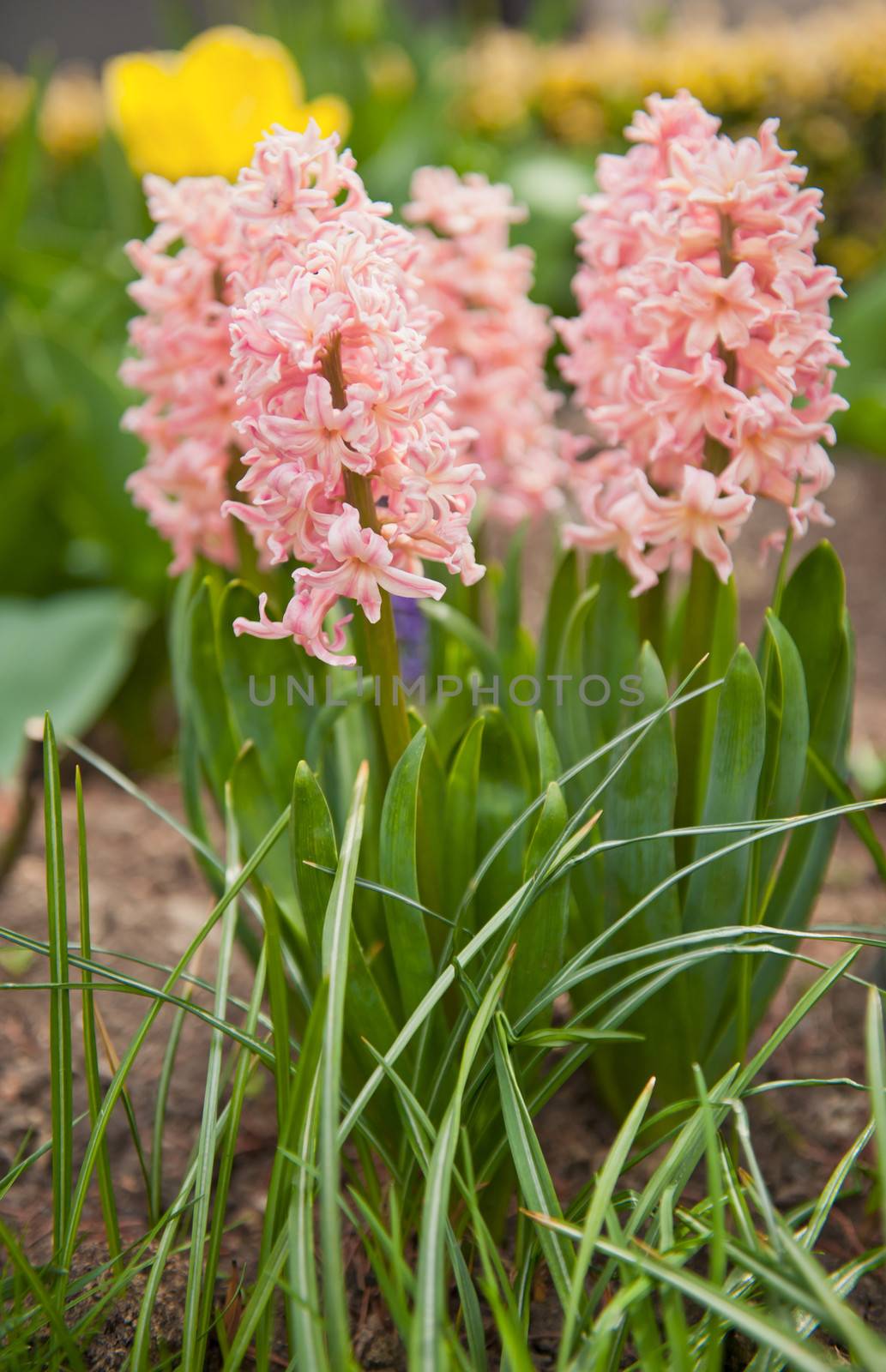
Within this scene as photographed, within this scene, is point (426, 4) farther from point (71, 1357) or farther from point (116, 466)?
point (71, 1357)

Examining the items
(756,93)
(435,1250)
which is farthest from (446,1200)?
(756,93)

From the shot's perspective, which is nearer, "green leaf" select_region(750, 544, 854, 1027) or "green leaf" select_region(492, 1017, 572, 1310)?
"green leaf" select_region(492, 1017, 572, 1310)

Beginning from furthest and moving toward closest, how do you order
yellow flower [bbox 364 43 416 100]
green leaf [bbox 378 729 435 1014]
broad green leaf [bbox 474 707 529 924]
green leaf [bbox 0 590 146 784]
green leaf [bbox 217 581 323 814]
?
yellow flower [bbox 364 43 416 100] → green leaf [bbox 0 590 146 784] → green leaf [bbox 217 581 323 814] → broad green leaf [bbox 474 707 529 924] → green leaf [bbox 378 729 435 1014]

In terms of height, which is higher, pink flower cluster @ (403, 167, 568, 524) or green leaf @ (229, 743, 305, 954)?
pink flower cluster @ (403, 167, 568, 524)

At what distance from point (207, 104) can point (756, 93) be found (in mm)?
2558

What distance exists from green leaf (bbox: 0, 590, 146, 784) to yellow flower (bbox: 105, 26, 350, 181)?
0.87m

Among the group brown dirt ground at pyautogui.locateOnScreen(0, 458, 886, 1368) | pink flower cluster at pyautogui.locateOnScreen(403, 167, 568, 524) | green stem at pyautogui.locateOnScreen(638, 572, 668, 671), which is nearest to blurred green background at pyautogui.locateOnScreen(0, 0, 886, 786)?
brown dirt ground at pyautogui.locateOnScreen(0, 458, 886, 1368)

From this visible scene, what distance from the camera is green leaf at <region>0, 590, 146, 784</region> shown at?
2.20 m

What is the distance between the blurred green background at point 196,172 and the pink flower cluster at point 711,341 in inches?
53.0

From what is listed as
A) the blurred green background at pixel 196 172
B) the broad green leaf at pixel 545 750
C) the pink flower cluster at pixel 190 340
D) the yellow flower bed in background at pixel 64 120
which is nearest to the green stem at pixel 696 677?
the broad green leaf at pixel 545 750

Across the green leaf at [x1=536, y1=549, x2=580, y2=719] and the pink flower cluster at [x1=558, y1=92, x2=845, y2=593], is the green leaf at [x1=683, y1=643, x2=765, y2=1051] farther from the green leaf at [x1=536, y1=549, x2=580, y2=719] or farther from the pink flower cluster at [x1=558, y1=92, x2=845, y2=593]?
the green leaf at [x1=536, y1=549, x2=580, y2=719]

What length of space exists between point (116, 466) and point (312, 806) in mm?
1664

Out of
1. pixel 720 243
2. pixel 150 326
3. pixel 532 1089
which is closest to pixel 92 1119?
pixel 532 1089

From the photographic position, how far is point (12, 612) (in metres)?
2.41
